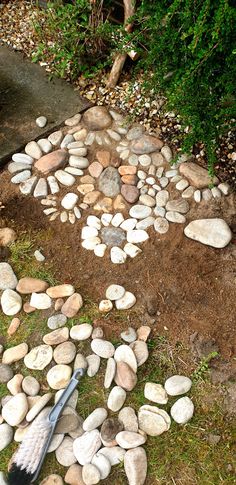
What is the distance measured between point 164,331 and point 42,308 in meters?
0.48

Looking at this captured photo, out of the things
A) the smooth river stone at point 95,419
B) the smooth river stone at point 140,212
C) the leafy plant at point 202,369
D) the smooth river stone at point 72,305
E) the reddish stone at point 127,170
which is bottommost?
the smooth river stone at point 95,419

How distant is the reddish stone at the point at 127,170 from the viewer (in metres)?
2.48

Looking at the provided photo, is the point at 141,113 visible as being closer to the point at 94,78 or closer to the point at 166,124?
the point at 166,124

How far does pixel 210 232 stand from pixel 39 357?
0.86 metres

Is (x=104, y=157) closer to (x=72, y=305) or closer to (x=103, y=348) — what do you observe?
(x=72, y=305)

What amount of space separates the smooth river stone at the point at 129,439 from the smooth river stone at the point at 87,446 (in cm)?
7

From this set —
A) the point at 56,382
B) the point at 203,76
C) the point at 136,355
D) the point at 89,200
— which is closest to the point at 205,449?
the point at 136,355

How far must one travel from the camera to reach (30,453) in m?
1.75

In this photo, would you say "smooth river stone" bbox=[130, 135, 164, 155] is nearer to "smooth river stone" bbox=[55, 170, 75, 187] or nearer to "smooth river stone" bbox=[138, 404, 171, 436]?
"smooth river stone" bbox=[55, 170, 75, 187]

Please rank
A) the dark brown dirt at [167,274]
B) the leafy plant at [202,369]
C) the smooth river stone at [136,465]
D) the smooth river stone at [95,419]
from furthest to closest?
1. the dark brown dirt at [167,274]
2. the leafy plant at [202,369]
3. the smooth river stone at [95,419]
4. the smooth river stone at [136,465]

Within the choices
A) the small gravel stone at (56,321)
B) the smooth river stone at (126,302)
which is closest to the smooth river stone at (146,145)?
the smooth river stone at (126,302)

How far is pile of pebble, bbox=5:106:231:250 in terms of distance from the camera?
233cm

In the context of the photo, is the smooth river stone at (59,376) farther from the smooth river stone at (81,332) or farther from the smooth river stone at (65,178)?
the smooth river stone at (65,178)

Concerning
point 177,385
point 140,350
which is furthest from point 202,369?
point 140,350
